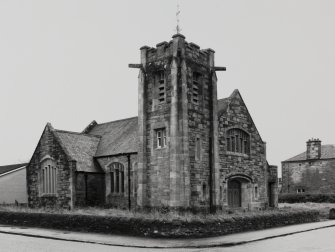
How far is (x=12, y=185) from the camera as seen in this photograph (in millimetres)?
44000

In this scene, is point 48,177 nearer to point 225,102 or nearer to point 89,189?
point 89,189

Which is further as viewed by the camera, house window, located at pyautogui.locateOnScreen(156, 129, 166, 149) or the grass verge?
house window, located at pyautogui.locateOnScreen(156, 129, 166, 149)

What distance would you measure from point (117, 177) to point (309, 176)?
3117cm

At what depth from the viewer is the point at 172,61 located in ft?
87.2

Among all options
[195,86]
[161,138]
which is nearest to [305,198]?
[195,86]

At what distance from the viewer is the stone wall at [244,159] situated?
30977 mm

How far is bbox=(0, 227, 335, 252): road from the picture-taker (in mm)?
17625

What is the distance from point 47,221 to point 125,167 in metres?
7.40

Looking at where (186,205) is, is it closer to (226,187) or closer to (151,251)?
(226,187)

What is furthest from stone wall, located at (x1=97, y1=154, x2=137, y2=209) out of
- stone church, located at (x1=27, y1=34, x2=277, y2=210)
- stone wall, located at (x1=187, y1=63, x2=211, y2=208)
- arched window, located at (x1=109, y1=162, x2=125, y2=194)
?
stone wall, located at (x1=187, y1=63, x2=211, y2=208)

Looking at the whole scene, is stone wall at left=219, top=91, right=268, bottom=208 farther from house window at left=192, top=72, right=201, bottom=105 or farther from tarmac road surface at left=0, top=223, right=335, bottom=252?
tarmac road surface at left=0, top=223, right=335, bottom=252

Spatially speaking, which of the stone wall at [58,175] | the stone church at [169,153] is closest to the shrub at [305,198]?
the stone church at [169,153]

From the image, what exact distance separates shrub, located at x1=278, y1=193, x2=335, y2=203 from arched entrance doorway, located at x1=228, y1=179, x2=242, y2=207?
21.4 m

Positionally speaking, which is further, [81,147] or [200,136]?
[81,147]
